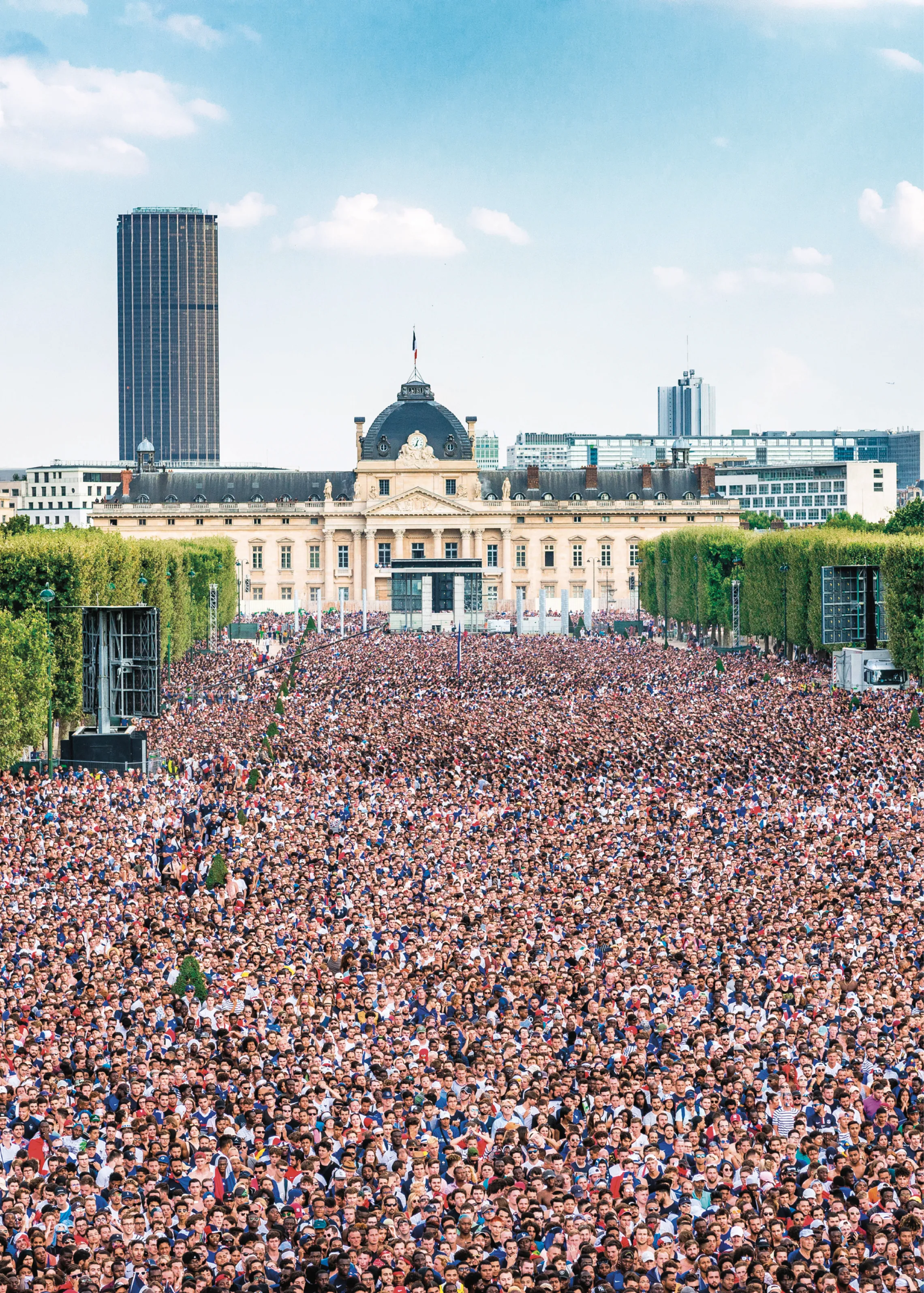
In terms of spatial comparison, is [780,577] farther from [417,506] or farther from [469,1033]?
[469,1033]

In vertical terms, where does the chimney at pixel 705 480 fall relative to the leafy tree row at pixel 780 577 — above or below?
above

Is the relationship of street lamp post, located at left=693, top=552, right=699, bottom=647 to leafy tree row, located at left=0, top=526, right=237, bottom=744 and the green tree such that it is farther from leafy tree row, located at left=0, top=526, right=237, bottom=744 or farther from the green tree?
leafy tree row, located at left=0, top=526, right=237, bottom=744

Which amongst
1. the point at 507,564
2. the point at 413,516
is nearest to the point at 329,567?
the point at 413,516

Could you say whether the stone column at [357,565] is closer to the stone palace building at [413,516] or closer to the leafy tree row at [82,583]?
the stone palace building at [413,516]

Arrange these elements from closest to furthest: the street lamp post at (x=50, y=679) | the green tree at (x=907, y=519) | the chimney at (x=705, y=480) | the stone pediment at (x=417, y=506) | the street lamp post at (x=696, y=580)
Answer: the street lamp post at (x=50, y=679) < the green tree at (x=907, y=519) < the street lamp post at (x=696, y=580) < the stone pediment at (x=417, y=506) < the chimney at (x=705, y=480)

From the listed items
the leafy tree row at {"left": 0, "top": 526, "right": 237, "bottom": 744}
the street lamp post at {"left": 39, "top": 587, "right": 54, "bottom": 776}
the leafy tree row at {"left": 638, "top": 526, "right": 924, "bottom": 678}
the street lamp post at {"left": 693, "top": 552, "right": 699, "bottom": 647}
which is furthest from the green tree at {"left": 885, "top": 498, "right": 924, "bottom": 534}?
the street lamp post at {"left": 39, "top": 587, "right": 54, "bottom": 776}

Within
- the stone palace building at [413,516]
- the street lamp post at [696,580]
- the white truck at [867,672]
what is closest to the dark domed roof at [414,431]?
the stone palace building at [413,516]
